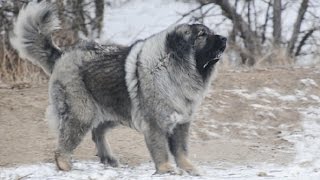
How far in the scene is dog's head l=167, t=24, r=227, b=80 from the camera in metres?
7.04

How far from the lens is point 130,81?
7102mm

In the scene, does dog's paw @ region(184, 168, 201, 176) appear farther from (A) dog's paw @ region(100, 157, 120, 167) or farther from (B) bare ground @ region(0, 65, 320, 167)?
(B) bare ground @ region(0, 65, 320, 167)

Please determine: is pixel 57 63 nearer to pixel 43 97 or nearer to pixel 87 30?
pixel 43 97

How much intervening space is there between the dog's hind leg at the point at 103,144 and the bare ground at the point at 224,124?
0.41 m

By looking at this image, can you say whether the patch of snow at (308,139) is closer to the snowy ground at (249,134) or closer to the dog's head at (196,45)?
the snowy ground at (249,134)

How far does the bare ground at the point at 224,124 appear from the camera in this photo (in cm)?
877

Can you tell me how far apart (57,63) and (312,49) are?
11.2 meters

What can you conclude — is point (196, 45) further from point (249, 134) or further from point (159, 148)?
point (249, 134)

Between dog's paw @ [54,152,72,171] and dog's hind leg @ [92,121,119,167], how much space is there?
600mm

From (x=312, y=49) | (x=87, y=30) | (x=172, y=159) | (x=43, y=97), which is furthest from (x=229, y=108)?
(x=312, y=49)

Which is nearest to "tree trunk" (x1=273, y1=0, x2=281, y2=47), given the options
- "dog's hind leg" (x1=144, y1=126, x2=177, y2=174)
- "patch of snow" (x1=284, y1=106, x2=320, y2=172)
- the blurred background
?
the blurred background

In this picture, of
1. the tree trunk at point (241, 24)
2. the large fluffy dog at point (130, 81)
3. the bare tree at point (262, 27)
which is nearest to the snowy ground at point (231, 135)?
the large fluffy dog at point (130, 81)

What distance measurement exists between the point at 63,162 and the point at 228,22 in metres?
12.5

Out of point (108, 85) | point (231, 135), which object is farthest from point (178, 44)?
point (231, 135)
